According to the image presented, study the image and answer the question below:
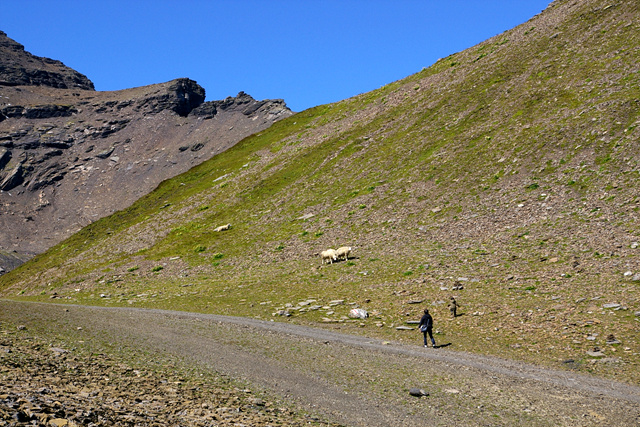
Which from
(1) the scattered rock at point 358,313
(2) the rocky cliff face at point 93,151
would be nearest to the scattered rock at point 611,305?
(1) the scattered rock at point 358,313

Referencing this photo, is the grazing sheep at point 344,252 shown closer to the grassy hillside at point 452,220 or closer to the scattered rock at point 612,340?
the grassy hillside at point 452,220

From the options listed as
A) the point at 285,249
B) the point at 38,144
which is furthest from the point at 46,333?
the point at 38,144

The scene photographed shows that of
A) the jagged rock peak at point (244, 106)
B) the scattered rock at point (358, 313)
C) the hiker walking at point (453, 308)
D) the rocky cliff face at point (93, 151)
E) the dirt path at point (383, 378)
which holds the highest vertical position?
the jagged rock peak at point (244, 106)

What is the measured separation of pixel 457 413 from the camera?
16047mm

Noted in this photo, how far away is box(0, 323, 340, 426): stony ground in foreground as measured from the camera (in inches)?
447

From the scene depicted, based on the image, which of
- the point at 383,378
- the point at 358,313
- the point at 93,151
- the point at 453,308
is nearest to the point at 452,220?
the point at 453,308

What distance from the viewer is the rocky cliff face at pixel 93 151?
144 m

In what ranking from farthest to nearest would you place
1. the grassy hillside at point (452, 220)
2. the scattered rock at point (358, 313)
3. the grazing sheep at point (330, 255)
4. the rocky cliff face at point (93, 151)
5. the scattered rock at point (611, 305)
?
the rocky cliff face at point (93, 151)
the grazing sheep at point (330, 255)
the scattered rock at point (358, 313)
the grassy hillside at point (452, 220)
the scattered rock at point (611, 305)

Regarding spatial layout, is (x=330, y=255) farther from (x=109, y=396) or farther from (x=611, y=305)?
(x=109, y=396)

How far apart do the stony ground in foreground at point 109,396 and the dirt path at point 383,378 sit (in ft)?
7.39

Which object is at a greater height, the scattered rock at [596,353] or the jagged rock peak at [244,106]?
the jagged rock peak at [244,106]

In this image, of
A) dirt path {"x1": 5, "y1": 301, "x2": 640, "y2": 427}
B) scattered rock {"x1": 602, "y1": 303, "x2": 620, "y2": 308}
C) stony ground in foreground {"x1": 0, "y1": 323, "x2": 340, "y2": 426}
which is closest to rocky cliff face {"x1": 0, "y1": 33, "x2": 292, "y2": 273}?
dirt path {"x1": 5, "y1": 301, "x2": 640, "y2": 427}

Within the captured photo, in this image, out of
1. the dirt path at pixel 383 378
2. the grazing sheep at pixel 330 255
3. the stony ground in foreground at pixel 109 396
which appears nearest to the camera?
the stony ground in foreground at pixel 109 396

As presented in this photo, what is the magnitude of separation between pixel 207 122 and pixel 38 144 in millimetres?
63563
